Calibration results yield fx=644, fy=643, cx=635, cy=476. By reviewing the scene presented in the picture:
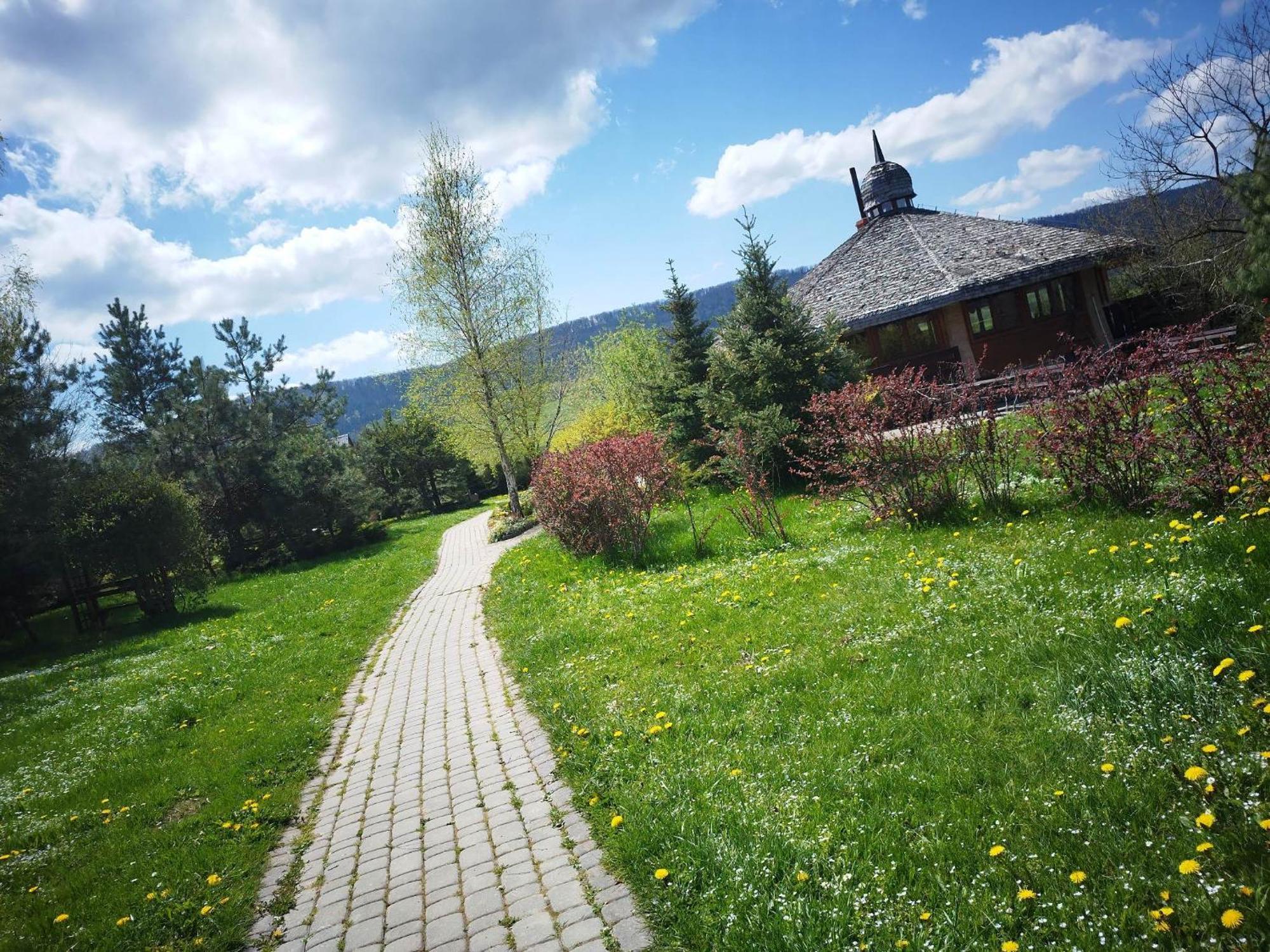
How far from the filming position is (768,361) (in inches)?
546

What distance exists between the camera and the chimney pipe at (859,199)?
30.1m

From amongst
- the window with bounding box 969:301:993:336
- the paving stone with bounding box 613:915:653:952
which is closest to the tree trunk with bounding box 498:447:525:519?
the window with bounding box 969:301:993:336

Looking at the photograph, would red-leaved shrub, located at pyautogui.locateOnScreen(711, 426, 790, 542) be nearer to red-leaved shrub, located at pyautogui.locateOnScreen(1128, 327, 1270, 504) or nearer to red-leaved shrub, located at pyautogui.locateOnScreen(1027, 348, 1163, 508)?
red-leaved shrub, located at pyautogui.locateOnScreen(1027, 348, 1163, 508)

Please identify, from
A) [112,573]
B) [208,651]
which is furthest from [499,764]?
[112,573]

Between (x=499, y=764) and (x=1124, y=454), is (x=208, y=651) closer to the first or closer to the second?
(x=499, y=764)

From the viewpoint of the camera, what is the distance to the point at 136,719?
7.93 m

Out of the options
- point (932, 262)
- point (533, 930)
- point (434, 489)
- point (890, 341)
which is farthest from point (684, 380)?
point (434, 489)

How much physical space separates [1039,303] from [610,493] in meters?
18.9

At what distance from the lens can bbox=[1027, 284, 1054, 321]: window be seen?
71.5 ft

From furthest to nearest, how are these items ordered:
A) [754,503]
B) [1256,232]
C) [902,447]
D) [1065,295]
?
[1065,295] < [1256,232] < [754,503] < [902,447]

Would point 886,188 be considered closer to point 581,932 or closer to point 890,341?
point 890,341

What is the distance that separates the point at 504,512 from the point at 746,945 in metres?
22.7

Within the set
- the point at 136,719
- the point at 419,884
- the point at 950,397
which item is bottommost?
the point at 419,884

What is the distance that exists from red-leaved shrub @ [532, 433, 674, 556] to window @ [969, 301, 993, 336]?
1495 cm
